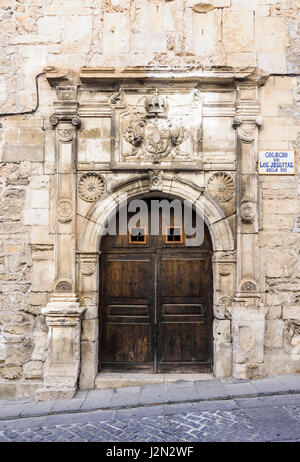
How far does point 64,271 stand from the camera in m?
4.97

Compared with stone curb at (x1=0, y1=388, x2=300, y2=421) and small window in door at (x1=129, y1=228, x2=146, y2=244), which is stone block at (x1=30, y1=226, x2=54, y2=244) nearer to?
small window in door at (x1=129, y1=228, x2=146, y2=244)

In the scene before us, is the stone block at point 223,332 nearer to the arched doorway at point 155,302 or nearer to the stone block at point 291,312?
the arched doorway at point 155,302

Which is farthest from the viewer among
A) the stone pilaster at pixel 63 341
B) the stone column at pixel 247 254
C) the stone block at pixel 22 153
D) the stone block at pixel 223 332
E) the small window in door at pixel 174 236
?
the small window in door at pixel 174 236

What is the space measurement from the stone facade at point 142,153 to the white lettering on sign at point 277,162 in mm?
97

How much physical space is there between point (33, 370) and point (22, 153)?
8.78 ft

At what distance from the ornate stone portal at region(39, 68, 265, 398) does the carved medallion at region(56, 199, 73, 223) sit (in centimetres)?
1

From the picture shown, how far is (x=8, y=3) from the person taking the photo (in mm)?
5281

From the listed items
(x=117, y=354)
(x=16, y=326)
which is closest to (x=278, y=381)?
(x=117, y=354)

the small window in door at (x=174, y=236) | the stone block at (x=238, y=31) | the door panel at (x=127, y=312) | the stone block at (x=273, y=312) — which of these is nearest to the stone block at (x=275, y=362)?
the stone block at (x=273, y=312)

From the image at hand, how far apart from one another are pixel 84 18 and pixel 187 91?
162cm

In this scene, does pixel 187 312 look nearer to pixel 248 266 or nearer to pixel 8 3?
pixel 248 266

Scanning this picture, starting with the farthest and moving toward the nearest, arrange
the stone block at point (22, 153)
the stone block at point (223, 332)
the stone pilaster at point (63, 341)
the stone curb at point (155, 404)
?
the stone block at point (22, 153) → the stone block at point (223, 332) → the stone pilaster at point (63, 341) → the stone curb at point (155, 404)

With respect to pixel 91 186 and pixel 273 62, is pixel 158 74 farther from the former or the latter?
pixel 91 186

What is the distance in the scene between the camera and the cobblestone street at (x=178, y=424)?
3.53m
